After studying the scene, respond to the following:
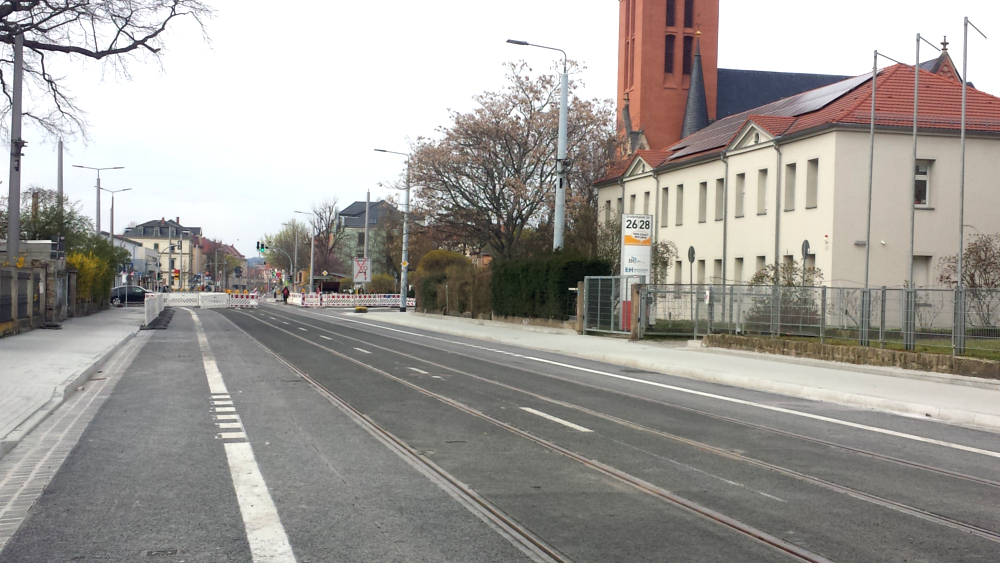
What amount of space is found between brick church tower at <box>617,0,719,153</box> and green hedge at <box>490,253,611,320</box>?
3328 cm

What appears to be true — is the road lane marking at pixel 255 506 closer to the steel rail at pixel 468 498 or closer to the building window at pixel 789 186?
the steel rail at pixel 468 498

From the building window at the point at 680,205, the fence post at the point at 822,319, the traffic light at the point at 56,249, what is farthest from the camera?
the building window at the point at 680,205

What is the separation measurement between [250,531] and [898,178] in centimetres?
3119

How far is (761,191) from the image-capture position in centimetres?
3675

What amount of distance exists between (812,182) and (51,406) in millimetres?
28337

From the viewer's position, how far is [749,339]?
72.5 ft

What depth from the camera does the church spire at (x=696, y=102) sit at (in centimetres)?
6750

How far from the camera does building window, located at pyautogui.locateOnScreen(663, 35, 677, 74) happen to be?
70250 millimetres

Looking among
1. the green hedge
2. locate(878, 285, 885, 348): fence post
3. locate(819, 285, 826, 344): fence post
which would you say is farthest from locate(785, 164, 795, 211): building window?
locate(878, 285, 885, 348): fence post

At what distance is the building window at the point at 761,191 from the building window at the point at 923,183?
5.83 meters

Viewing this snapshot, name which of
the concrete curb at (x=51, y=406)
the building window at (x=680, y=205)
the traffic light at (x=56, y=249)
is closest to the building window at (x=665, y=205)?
the building window at (x=680, y=205)

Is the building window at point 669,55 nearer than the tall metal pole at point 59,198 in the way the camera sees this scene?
No

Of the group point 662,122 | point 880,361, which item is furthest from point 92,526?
point 662,122

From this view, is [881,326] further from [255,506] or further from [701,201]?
[701,201]
